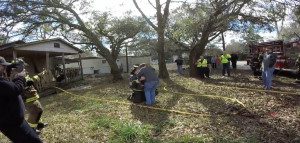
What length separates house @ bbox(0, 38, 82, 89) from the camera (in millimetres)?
22719

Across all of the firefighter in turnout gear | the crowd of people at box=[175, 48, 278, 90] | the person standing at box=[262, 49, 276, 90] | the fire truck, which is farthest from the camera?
the fire truck

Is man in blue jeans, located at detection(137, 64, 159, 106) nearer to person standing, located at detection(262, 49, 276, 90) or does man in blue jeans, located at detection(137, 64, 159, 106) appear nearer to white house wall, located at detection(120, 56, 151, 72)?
person standing, located at detection(262, 49, 276, 90)

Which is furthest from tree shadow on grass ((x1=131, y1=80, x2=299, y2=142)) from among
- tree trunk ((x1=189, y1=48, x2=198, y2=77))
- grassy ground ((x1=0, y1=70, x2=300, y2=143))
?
tree trunk ((x1=189, y1=48, x2=198, y2=77))

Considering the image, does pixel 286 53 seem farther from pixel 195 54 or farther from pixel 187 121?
pixel 187 121

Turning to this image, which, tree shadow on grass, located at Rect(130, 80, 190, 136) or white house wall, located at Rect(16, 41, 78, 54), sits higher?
white house wall, located at Rect(16, 41, 78, 54)

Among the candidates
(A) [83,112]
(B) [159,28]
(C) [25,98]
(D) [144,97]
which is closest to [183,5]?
(B) [159,28]

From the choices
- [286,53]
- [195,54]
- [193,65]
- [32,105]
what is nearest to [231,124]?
[32,105]

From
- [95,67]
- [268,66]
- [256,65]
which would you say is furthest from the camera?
[95,67]

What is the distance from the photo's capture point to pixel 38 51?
25.0 meters

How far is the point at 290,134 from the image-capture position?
28.4ft

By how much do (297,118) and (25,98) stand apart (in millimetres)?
7093

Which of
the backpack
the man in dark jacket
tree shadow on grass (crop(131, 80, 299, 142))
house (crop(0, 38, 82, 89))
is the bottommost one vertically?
tree shadow on grass (crop(131, 80, 299, 142))

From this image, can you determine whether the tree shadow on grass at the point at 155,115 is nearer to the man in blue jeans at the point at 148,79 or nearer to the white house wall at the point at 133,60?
the man in blue jeans at the point at 148,79

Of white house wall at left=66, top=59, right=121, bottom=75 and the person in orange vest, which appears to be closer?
the person in orange vest
